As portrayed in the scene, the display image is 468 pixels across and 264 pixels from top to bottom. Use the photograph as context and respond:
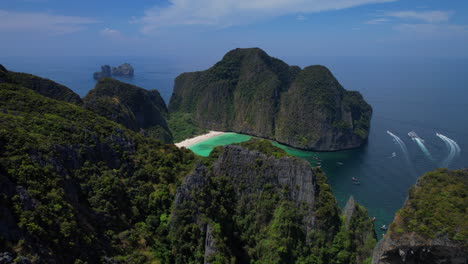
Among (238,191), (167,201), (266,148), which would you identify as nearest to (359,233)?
(238,191)

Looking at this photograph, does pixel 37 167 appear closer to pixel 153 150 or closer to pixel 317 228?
pixel 153 150

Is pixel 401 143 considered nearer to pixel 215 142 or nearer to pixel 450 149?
pixel 450 149

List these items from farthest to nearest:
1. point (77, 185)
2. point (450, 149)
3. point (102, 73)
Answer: point (102, 73) → point (450, 149) → point (77, 185)

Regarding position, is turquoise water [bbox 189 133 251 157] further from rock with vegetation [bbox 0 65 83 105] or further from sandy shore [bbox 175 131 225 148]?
rock with vegetation [bbox 0 65 83 105]

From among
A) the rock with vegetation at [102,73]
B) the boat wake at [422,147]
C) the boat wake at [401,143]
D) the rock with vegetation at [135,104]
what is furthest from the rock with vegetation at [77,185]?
the rock with vegetation at [102,73]

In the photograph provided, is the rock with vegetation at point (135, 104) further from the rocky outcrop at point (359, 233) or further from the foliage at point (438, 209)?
the foliage at point (438, 209)

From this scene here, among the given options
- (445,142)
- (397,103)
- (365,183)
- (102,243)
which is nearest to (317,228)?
(102,243)

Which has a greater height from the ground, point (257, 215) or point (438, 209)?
point (438, 209)

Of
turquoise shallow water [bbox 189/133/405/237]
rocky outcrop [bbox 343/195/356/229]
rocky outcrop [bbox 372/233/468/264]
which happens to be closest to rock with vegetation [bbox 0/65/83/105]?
turquoise shallow water [bbox 189/133/405/237]
